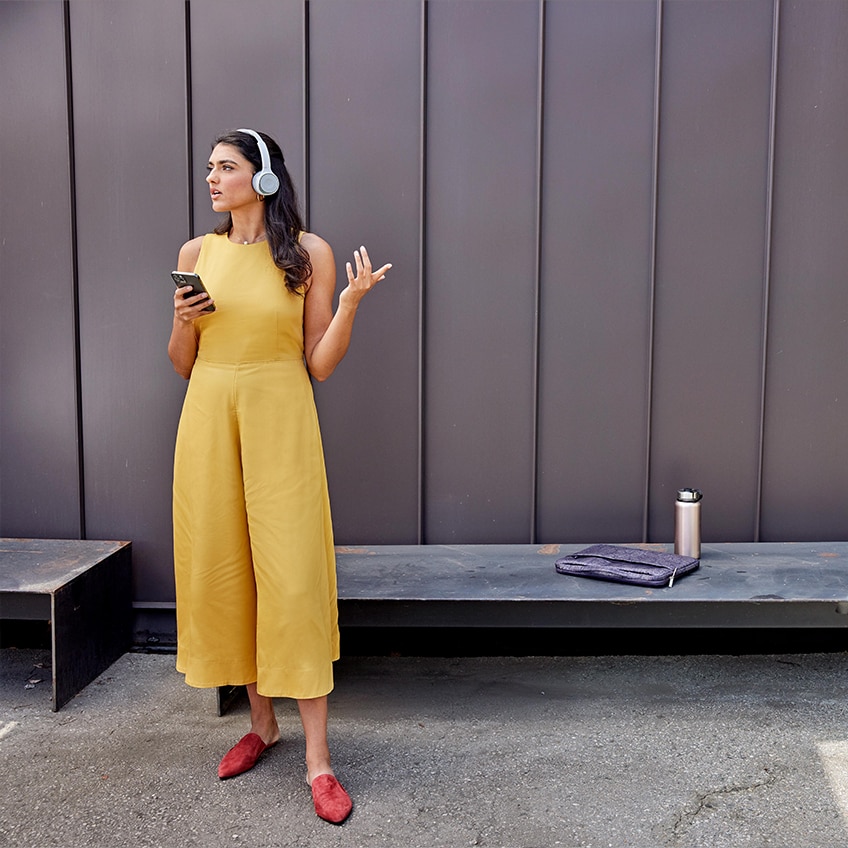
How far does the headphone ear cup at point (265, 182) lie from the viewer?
3012 mm

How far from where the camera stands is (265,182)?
3.02 metres

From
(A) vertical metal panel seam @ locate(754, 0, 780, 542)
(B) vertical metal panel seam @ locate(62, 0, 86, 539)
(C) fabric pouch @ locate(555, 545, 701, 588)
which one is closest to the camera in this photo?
(C) fabric pouch @ locate(555, 545, 701, 588)

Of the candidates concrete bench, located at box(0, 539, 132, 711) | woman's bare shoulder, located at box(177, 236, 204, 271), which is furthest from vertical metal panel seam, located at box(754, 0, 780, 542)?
concrete bench, located at box(0, 539, 132, 711)

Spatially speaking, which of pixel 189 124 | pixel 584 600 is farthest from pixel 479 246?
pixel 584 600

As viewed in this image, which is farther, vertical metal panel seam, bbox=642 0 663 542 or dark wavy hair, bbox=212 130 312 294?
vertical metal panel seam, bbox=642 0 663 542

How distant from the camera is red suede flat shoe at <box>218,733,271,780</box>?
3248 mm

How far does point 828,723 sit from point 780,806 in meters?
0.73

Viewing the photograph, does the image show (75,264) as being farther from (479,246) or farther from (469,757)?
(469,757)

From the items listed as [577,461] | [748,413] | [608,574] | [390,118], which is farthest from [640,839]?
[390,118]

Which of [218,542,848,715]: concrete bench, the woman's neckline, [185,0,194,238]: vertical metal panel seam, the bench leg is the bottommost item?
the bench leg

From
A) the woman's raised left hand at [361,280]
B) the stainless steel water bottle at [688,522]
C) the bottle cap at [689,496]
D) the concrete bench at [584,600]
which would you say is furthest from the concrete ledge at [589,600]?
the woman's raised left hand at [361,280]

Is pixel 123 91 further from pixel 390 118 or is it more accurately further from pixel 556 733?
pixel 556 733

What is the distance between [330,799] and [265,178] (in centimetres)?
195

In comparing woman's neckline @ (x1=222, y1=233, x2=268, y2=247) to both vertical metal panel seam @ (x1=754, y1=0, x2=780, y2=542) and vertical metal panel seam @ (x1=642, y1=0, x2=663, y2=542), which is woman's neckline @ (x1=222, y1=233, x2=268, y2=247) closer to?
vertical metal panel seam @ (x1=642, y1=0, x2=663, y2=542)
